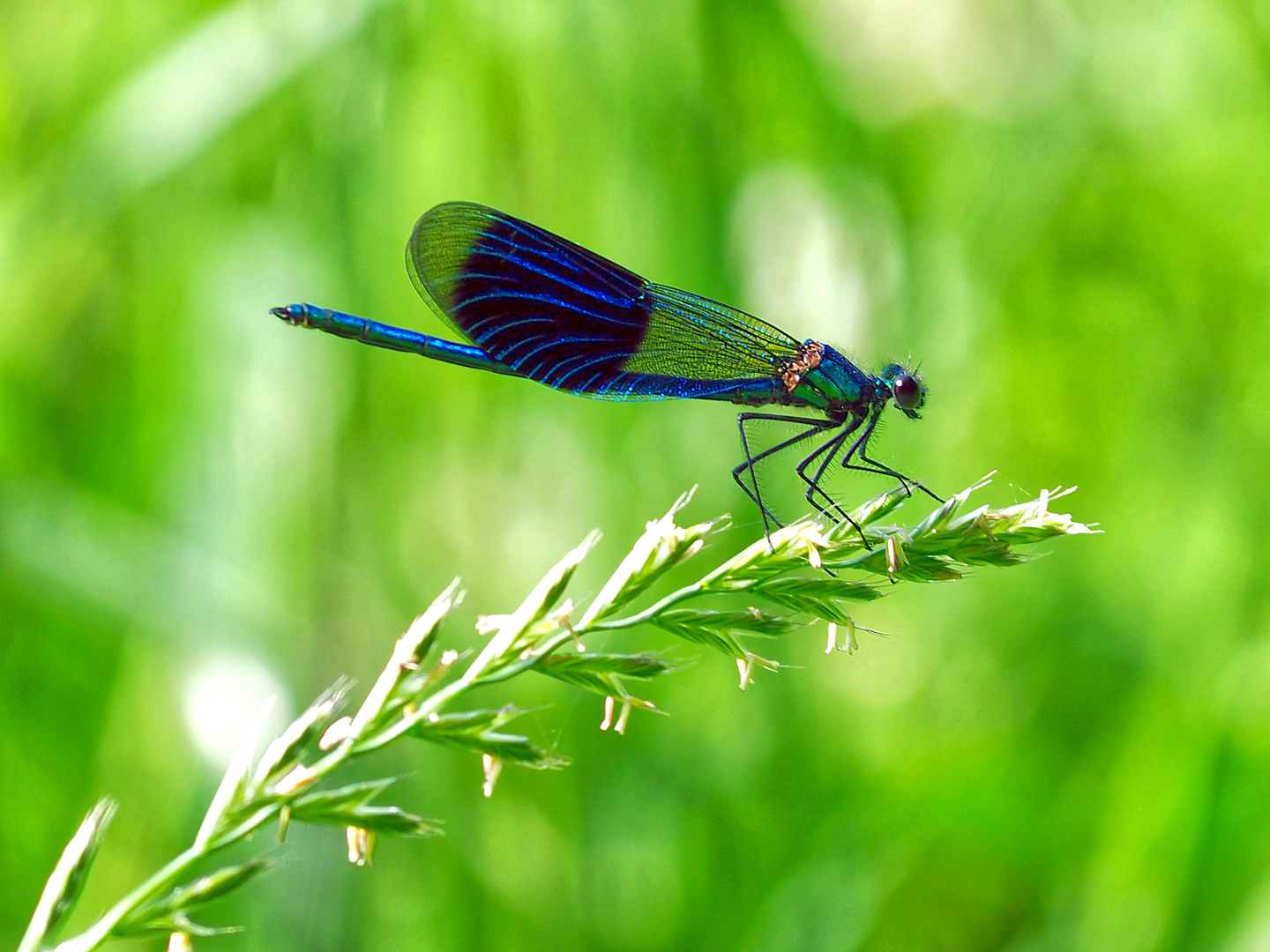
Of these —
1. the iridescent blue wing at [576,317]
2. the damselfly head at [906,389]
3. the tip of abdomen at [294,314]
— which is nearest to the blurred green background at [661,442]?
the iridescent blue wing at [576,317]

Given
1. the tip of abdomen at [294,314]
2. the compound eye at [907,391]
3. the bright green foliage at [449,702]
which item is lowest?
the bright green foliage at [449,702]

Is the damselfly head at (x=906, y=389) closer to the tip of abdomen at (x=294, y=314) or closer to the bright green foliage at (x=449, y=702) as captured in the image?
the bright green foliage at (x=449, y=702)

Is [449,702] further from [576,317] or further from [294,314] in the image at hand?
[576,317]

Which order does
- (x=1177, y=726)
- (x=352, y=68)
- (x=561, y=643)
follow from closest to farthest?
(x=561, y=643), (x=1177, y=726), (x=352, y=68)

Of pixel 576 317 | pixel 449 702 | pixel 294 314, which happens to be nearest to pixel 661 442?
pixel 576 317

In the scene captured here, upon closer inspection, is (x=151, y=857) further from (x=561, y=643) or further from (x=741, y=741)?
(x=561, y=643)

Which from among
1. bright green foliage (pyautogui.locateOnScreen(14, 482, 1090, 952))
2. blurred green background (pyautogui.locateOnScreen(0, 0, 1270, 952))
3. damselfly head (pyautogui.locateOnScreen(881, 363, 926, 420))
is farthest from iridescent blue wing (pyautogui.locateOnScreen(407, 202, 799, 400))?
bright green foliage (pyautogui.locateOnScreen(14, 482, 1090, 952))

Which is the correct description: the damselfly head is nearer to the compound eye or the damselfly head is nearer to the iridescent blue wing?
the compound eye

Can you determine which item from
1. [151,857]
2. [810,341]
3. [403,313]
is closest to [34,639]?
[151,857]
